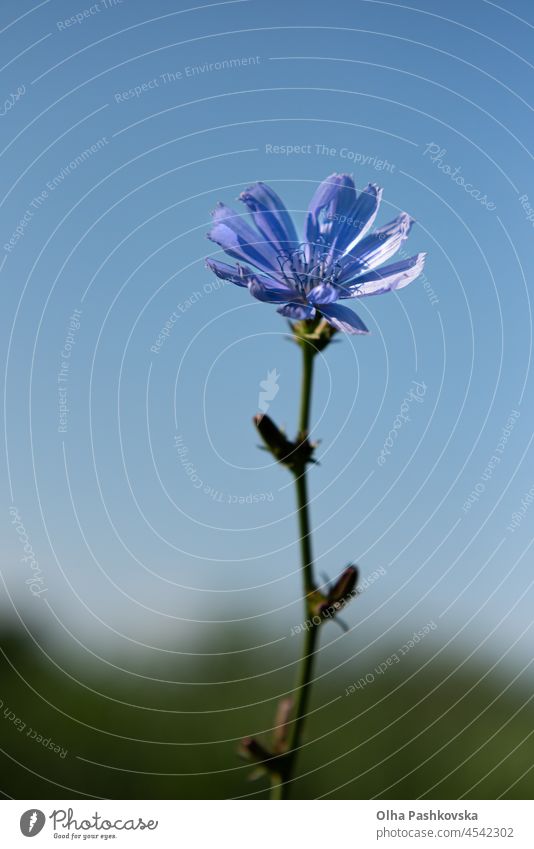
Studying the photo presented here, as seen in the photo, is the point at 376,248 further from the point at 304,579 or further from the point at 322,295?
the point at 304,579

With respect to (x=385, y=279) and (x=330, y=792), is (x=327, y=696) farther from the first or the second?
(x=385, y=279)

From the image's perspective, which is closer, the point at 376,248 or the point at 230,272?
the point at 230,272

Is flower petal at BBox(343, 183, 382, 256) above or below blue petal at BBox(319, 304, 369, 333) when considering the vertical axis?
above

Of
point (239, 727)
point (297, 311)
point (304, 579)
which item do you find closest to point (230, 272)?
point (297, 311)
